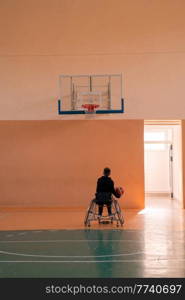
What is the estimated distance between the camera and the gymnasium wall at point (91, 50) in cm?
1175

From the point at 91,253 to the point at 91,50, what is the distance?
23.8 ft

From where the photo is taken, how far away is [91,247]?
21.3ft

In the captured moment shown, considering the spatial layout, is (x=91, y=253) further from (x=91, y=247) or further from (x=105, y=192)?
(x=105, y=192)

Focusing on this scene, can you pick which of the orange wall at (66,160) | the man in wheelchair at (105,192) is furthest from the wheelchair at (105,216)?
the orange wall at (66,160)

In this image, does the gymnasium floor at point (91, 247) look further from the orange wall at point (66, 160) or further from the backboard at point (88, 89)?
the backboard at point (88, 89)

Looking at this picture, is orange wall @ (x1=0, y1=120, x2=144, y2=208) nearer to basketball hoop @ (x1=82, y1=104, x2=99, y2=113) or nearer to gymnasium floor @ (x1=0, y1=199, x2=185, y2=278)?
basketball hoop @ (x1=82, y1=104, x2=99, y2=113)

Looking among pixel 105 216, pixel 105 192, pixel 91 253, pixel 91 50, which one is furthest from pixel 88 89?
pixel 91 253

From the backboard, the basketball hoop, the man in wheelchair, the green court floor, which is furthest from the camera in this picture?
the backboard

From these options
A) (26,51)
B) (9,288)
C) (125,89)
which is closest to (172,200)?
(125,89)

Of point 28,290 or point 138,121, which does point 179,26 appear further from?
point 28,290

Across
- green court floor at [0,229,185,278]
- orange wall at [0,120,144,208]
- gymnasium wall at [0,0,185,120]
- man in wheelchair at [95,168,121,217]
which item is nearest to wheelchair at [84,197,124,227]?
man in wheelchair at [95,168,121,217]

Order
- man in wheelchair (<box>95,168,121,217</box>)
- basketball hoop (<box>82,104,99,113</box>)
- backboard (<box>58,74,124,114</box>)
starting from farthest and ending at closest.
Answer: backboard (<box>58,74,124,114</box>), basketball hoop (<box>82,104,99,113</box>), man in wheelchair (<box>95,168,121,217</box>)

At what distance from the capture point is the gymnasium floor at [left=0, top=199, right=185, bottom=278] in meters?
5.06

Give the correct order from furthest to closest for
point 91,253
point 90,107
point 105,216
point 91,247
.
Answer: point 90,107
point 105,216
point 91,247
point 91,253
